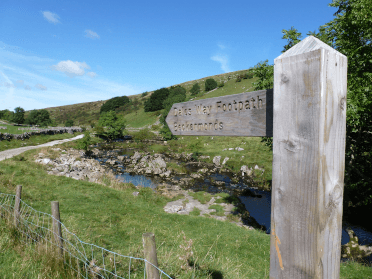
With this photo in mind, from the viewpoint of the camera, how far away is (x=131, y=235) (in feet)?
21.4

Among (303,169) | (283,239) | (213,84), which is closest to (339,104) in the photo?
(303,169)

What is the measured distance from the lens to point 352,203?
43.2 ft

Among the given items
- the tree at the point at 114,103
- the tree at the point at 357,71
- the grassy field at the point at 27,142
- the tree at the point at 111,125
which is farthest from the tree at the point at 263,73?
the tree at the point at 114,103

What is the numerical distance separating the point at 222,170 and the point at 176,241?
16.8m

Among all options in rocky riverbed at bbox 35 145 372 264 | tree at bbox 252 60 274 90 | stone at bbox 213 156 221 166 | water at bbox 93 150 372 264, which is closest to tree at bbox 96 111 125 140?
rocky riverbed at bbox 35 145 372 264

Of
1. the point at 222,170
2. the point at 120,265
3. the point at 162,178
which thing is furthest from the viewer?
the point at 222,170

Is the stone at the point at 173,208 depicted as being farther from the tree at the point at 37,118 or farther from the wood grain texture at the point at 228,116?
the tree at the point at 37,118

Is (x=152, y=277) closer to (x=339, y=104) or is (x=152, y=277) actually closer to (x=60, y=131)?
(x=339, y=104)

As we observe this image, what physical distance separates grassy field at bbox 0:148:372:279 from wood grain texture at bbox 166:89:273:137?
1803 millimetres

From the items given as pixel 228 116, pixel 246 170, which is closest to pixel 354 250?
pixel 228 116

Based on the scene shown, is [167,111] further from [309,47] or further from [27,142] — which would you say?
[309,47]

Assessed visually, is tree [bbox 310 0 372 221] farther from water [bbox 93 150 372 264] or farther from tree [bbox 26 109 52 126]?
tree [bbox 26 109 52 126]

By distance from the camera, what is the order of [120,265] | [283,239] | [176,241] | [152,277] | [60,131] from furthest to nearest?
[60,131] → [176,241] → [120,265] → [152,277] → [283,239]

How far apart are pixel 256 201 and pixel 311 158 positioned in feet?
48.0
